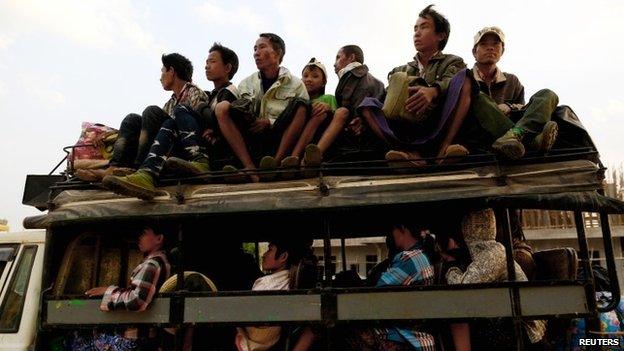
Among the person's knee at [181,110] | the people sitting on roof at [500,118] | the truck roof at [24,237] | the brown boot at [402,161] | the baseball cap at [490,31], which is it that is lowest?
the truck roof at [24,237]

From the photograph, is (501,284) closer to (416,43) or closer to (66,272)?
(416,43)

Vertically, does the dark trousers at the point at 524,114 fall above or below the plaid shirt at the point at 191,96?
below

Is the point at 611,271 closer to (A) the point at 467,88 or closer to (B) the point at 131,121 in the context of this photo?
(A) the point at 467,88

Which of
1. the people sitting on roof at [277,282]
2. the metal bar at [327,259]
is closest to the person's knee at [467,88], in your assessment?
the metal bar at [327,259]

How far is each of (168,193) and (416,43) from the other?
2.44 m

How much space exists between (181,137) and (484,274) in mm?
2399

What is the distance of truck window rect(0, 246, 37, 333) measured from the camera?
380 cm

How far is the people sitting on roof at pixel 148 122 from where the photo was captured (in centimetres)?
367

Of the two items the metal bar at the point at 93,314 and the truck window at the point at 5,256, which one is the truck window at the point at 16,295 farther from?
the metal bar at the point at 93,314

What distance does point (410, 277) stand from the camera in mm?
3043

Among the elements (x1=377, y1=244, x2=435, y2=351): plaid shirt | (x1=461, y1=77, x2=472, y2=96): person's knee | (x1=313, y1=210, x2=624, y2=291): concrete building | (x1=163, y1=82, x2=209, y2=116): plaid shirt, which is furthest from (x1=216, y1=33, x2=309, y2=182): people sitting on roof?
(x1=313, y1=210, x2=624, y2=291): concrete building

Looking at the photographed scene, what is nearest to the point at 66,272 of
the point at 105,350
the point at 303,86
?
the point at 105,350

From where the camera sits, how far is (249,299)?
2992 millimetres

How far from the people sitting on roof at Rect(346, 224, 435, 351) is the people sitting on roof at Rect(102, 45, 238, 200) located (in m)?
1.49
